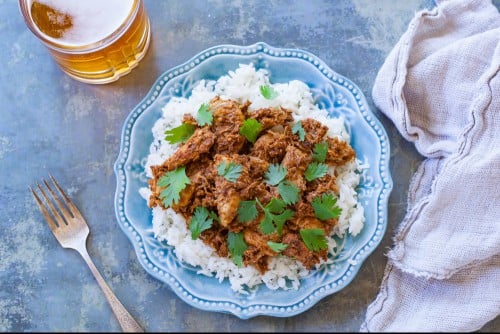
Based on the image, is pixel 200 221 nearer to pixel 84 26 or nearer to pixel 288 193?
pixel 288 193

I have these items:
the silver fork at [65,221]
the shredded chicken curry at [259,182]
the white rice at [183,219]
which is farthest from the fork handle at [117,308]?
the shredded chicken curry at [259,182]

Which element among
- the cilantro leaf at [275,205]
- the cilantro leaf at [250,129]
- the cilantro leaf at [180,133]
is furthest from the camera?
the cilantro leaf at [180,133]

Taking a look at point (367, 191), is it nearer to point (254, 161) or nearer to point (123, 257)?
point (254, 161)

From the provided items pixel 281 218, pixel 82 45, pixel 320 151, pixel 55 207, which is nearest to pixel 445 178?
pixel 320 151

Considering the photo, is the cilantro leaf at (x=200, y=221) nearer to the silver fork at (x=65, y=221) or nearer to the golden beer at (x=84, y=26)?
the silver fork at (x=65, y=221)

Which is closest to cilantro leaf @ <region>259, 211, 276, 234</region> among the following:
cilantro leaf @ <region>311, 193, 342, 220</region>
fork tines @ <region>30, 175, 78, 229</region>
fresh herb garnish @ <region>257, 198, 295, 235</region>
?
fresh herb garnish @ <region>257, 198, 295, 235</region>

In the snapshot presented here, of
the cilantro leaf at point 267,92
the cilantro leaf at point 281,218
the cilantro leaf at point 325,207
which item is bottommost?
the cilantro leaf at point 281,218
